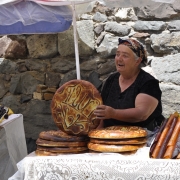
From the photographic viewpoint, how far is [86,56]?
12.3ft

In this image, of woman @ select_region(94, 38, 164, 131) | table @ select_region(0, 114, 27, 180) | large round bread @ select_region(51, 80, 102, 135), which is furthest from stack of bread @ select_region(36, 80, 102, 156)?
table @ select_region(0, 114, 27, 180)

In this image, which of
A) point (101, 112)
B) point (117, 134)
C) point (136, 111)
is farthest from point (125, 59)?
point (117, 134)

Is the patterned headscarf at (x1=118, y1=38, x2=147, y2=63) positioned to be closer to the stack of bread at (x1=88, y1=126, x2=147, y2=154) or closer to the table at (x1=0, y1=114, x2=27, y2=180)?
the stack of bread at (x1=88, y1=126, x2=147, y2=154)

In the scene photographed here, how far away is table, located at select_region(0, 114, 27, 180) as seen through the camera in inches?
109

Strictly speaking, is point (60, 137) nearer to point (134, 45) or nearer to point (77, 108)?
point (77, 108)

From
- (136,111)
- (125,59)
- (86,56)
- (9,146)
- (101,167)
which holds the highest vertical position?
(125,59)

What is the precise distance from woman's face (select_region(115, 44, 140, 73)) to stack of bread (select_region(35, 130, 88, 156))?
2.37ft

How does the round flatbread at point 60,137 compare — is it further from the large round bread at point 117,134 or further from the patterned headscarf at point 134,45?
the patterned headscarf at point 134,45

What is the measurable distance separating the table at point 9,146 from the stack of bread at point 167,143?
1322mm

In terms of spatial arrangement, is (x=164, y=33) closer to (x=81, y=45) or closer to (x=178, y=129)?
(x=81, y=45)

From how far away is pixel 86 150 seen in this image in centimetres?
198

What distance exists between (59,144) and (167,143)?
0.54 metres

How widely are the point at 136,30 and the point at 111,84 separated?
3.23 feet

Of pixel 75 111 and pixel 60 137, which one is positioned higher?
pixel 75 111
